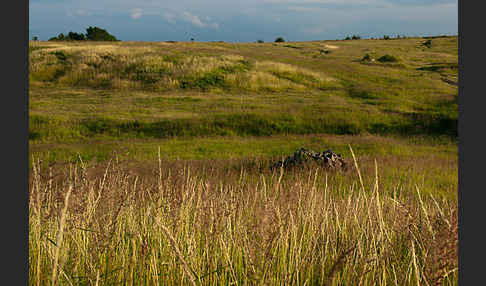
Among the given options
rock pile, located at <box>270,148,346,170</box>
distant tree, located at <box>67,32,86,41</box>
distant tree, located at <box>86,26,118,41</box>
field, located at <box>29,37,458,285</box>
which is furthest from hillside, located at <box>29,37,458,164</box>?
distant tree, located at <box>86,26,118,41</box>

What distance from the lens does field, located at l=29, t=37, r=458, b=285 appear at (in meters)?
2.58

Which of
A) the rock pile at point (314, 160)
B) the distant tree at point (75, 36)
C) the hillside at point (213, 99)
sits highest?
the distant tree at point (75, 36)

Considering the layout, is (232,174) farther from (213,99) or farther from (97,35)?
(97,35)

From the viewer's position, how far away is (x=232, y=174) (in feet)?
27.0

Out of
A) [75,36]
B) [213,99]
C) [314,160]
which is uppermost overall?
[75,36]

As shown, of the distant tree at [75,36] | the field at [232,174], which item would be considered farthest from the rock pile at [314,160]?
the distant tree at [75,36]

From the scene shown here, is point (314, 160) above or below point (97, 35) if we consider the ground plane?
below

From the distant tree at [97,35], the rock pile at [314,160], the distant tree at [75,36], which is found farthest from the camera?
the distant tree at [97,35]

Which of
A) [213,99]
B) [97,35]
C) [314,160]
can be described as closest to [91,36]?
→ [97,35]

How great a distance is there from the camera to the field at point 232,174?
2.58 meters

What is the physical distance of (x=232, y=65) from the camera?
3244 cm

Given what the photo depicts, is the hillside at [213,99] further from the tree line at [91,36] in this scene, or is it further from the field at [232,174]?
the tree line at [91,36]

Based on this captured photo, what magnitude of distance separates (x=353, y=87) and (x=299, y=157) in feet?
68.4

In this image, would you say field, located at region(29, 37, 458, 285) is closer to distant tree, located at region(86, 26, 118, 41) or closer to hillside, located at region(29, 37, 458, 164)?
hillside, located at region(29, 37, 458, 164)
